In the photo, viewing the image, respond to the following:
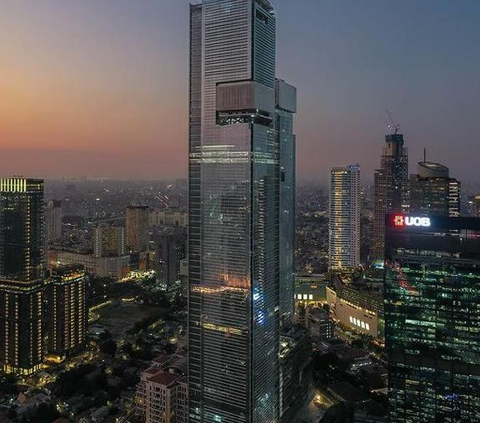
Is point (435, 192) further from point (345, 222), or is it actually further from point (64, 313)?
point (64, 313)

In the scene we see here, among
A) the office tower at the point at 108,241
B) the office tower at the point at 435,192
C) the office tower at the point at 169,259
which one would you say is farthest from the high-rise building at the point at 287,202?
the office tower at the point at 108,241

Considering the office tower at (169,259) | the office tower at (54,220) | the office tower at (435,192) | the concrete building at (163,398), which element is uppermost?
the office tower at (435,192)

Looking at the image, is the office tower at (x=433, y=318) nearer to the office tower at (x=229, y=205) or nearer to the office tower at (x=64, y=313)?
the office tower at (x=229, y=205)

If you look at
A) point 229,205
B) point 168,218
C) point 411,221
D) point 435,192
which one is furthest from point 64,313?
point 168,218

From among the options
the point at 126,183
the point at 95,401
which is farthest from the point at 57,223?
the point at 95,401

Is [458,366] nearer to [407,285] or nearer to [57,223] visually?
[407,285]

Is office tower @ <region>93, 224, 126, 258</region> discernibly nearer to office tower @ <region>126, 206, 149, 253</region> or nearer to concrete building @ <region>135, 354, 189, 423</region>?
office tower @ <region>126, 206, 149, 253</region>
